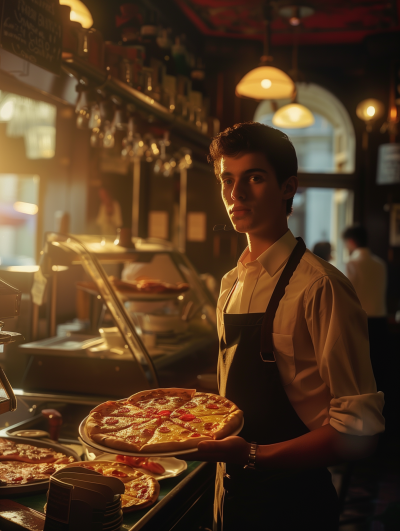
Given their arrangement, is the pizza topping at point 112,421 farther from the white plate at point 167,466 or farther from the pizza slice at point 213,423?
the white plate at point 167,466

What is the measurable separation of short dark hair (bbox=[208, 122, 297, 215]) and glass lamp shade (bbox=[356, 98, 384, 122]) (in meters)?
5.49

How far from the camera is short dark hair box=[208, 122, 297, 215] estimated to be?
5.01ft

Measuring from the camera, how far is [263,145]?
5.01 ft

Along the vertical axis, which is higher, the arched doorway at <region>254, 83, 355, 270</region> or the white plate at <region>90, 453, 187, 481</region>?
the arched doorway at <region>254, 83, 355, 270</region>

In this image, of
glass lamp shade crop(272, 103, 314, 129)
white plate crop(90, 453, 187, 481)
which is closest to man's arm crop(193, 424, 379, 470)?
white plate crop(90, 453, 187, 481)

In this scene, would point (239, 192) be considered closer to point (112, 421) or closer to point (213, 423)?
point (213, 423)

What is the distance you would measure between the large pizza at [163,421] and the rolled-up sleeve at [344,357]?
0.28 m

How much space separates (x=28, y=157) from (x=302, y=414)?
501 cm

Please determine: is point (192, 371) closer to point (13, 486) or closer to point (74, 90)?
point (13, 486)

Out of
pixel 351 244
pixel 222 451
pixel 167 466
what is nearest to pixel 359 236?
pixel 351 244

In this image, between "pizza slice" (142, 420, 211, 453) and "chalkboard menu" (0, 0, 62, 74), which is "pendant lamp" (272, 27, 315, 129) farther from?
"pizza slice" (142, 420, 211, 453)

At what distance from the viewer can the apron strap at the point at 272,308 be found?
4.73ft

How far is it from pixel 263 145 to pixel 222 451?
0.82 m

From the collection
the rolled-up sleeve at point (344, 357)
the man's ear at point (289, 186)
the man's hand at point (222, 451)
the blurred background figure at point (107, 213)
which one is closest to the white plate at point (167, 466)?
the man's hand at point (222, 451)
